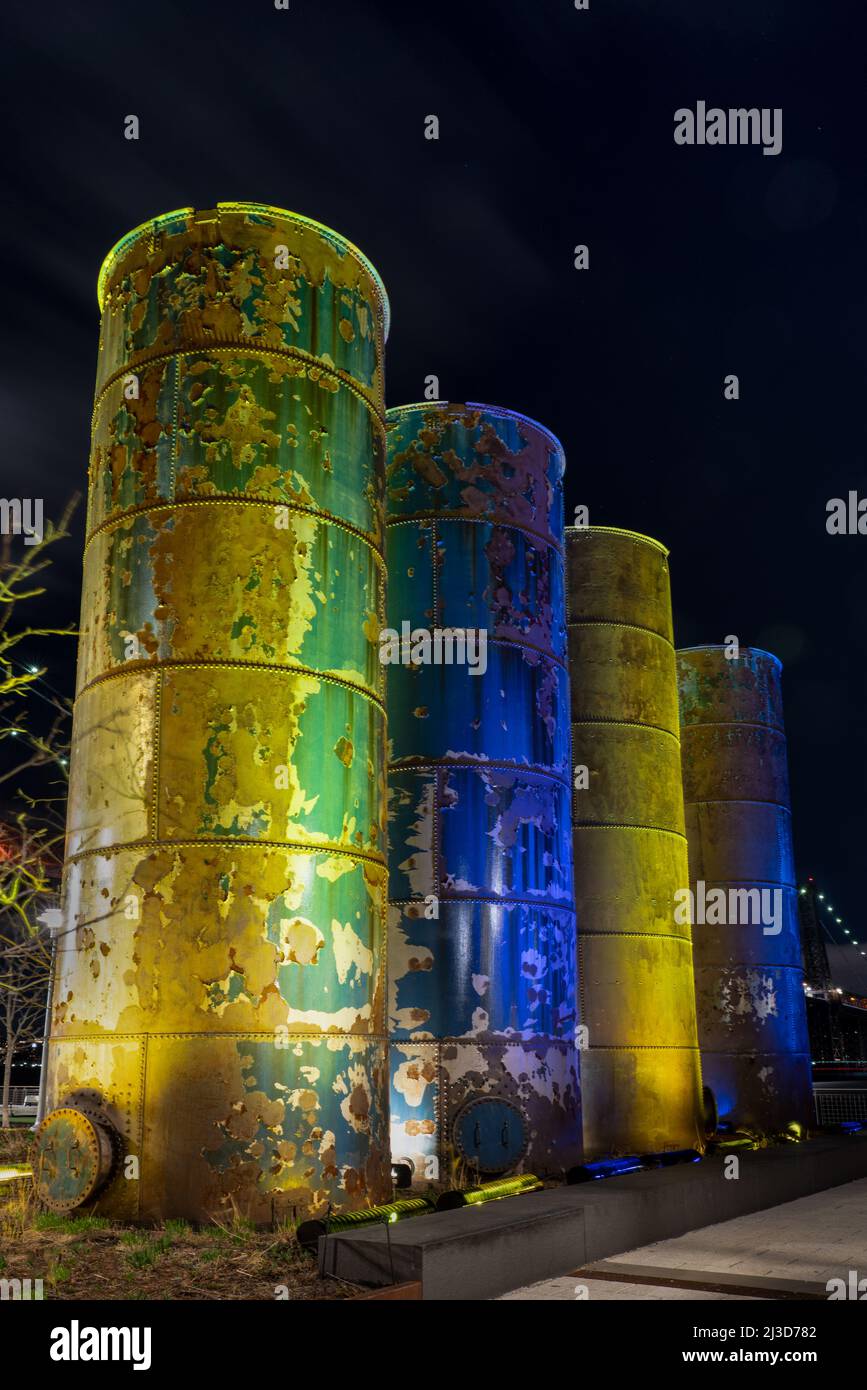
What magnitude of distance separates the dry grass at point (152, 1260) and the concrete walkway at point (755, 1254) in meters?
1.39

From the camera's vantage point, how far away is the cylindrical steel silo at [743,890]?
67.5 feet

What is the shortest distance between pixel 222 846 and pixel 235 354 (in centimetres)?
409

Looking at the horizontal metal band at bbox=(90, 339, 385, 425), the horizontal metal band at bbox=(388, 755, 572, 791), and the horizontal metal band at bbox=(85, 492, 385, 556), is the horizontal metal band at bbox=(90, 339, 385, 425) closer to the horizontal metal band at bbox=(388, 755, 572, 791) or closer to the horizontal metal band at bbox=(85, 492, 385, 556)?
the horizontal metal band at bbox=(85, 492, 385, 556)

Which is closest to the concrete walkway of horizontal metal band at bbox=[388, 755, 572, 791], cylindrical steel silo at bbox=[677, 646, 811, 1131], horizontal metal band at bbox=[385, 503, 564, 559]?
horizontal metal band at bbox=[388, 755, 572, 791]

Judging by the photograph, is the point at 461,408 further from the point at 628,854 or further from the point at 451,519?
the point at 628,854

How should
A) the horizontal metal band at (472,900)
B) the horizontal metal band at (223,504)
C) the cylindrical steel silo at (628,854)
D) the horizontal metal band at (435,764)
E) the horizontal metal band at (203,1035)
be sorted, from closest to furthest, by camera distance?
1. the horizontal metal band at (203,1035)
2. the horizontal metal band at (223,504)
3. the horizontal metal band at (472,900)
4. the horizontal metal band at (435,764)
5. the cylindrical steel silo at (628,854)

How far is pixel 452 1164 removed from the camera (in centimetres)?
1166

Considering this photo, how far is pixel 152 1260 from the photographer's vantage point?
24.5 feet

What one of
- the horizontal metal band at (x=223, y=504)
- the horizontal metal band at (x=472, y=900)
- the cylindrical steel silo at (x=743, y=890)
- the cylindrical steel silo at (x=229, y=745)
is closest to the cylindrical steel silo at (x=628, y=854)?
the horizontal metal band at (x=472, y=900)

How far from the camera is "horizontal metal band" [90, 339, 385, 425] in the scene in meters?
10.1

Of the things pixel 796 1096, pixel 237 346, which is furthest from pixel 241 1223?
pixel 796 1096

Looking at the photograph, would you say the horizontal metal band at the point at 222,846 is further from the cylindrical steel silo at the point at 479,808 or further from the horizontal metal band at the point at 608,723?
the horizontal metal band at the point at 608,723
